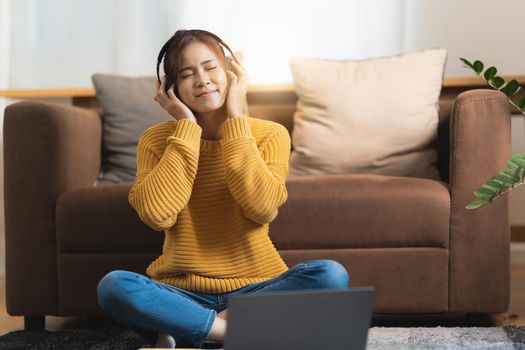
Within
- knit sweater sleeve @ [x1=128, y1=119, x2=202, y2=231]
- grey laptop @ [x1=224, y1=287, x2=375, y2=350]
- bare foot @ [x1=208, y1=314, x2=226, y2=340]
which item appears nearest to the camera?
grey laptop @ [x1=224, y1=287, x2=375, y2=350]

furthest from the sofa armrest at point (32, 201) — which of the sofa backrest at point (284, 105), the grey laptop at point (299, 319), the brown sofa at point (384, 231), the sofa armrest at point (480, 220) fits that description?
the grey laptop at point (299, 319)

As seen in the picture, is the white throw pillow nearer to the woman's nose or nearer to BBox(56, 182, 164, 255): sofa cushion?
BBox(56, 182, 164, 255): sofa cushion

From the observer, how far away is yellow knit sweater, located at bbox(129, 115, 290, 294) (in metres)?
1.71

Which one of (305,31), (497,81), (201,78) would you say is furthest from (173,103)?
(305,31)

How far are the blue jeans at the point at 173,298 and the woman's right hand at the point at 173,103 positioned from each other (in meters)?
0.37

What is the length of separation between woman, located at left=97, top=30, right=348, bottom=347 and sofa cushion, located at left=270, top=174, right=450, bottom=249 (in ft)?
1.15

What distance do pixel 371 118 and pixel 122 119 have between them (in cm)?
81

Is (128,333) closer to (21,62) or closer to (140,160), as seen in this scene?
(140,160)

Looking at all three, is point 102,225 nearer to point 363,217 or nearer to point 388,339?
point 363,217

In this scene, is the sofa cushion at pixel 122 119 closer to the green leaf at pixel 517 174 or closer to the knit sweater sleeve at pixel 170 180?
the knit sweater sleeve at pixel 170 180

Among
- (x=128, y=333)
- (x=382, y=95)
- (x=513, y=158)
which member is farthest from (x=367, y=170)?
(x=128, y=333)

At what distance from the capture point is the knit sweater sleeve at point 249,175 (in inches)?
67.1

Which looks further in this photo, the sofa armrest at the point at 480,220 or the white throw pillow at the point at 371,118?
the white throw pillow at the point at 371,118

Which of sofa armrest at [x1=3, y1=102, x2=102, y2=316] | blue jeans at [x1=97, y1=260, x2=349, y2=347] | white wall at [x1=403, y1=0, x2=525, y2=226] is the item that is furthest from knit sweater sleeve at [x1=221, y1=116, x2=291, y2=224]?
white wall at [x1=403, y1=0, x2=525, y2=226]
